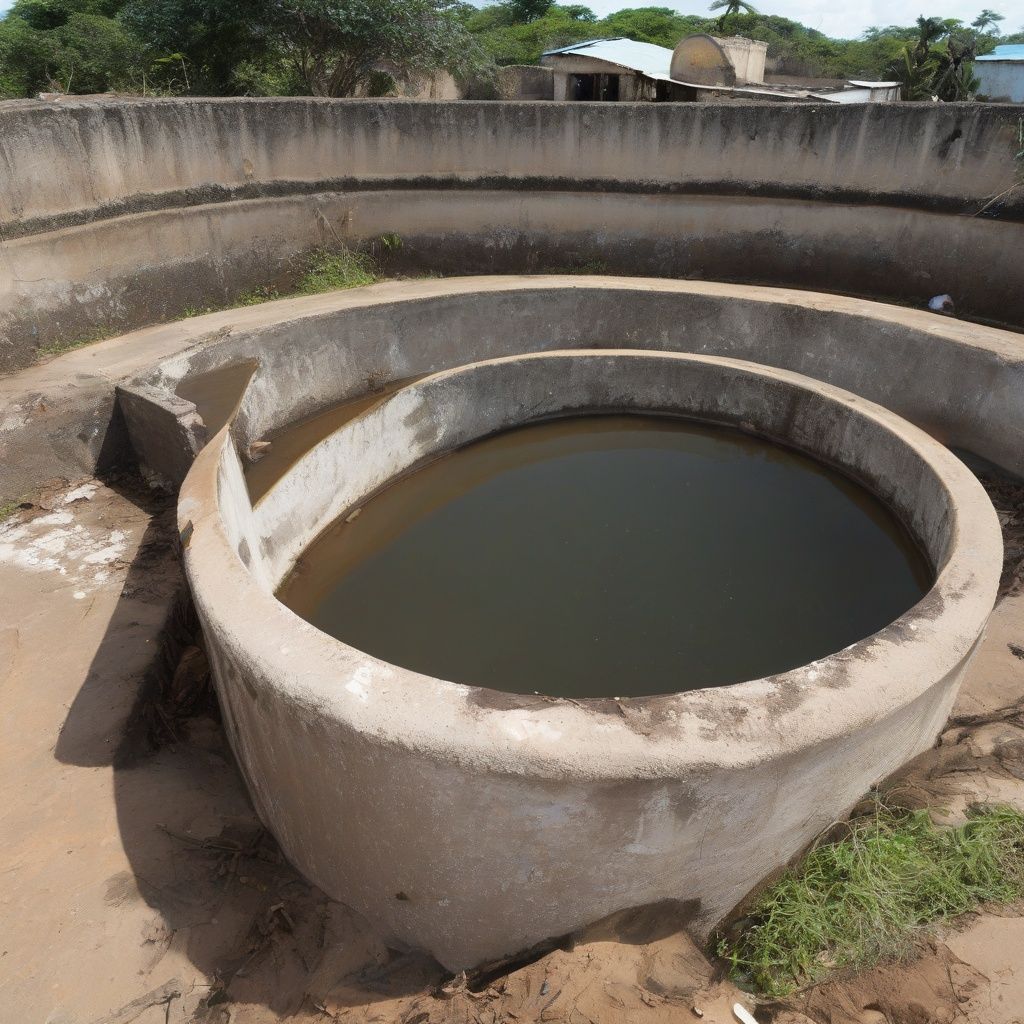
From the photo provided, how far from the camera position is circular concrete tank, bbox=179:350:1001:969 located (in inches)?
113

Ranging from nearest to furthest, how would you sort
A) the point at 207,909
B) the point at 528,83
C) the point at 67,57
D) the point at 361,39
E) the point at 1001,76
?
the point at 207,909 → the point at 361,39 → the point at 67,57 → the point at 528,83 → the point at 1001,76

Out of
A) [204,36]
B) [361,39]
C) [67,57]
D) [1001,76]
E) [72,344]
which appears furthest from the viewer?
[1001,76]

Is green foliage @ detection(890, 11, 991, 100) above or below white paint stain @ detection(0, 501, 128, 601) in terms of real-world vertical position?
above

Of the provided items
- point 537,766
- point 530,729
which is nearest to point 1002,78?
point 530,729

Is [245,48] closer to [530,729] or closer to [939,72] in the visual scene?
[530,729]

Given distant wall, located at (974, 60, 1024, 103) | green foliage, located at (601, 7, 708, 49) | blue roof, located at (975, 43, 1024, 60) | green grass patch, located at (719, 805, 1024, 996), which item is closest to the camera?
green grass patch, located at (719, 805, 1024, 996)

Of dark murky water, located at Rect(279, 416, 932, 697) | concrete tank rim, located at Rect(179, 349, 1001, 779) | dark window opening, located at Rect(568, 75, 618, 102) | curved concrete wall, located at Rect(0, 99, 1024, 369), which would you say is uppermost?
dark window opening, located at Rect(568, 75, 618, 102)

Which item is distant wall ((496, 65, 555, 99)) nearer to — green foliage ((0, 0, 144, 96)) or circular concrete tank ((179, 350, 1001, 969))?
green foliage ((0, 0, 144, 96))

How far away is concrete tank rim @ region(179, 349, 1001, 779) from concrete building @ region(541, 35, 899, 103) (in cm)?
1341

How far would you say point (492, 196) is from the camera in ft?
32.9

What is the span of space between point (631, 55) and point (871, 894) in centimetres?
1784

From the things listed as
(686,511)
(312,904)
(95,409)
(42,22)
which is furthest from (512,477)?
(42,22)

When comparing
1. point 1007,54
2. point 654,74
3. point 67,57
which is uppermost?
point 1007,54

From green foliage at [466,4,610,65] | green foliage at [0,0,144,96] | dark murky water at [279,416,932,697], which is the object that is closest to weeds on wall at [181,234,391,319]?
dark murky water at [279,416,932,697]
